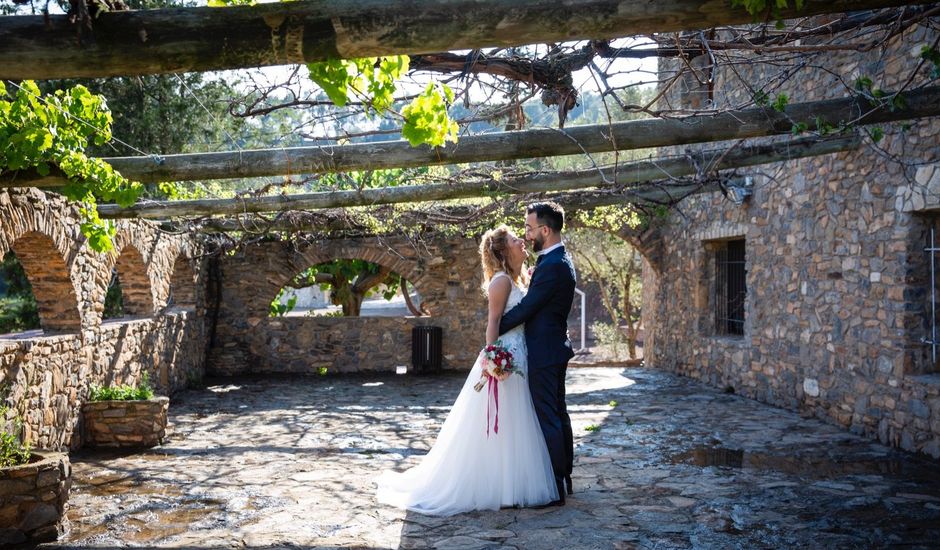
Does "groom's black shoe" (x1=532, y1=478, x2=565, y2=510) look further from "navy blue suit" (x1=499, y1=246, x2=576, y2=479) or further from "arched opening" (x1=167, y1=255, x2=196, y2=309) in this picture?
"arched opening" (x1=167, y1=255, x2=196, y2=309)

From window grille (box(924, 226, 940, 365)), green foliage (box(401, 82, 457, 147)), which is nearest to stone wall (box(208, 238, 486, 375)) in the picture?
window grille (box(924, 226, 940, 365))

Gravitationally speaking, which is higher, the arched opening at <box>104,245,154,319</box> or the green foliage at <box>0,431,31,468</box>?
the arched opening at <box>104,245,154,319</box>

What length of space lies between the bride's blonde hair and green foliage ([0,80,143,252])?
7.43ft

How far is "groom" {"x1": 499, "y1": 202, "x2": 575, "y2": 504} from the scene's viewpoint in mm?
4523

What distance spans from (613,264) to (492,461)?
44.5 ft

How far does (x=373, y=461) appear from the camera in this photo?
6.01 metres

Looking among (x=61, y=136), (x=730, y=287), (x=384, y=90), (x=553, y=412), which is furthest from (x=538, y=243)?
(x=730, y=287)

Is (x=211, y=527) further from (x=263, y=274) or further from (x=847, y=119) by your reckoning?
(x=263, y=274)

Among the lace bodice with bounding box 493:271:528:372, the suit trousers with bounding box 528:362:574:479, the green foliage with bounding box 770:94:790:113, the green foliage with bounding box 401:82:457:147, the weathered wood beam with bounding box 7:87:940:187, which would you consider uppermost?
the green foliage with bounding box 770:94:790:113

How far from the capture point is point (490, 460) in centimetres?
448

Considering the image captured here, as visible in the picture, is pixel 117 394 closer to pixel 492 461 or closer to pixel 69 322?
pixel 69 322

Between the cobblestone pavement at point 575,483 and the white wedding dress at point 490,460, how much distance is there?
4.9 inches

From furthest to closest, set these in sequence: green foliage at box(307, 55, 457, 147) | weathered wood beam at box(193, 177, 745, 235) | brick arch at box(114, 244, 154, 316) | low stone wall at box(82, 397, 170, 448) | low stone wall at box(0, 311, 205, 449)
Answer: weathered wood beam at box(193, 177, 745, 235) → brick arch at box(114, 244, 154, 316) → low stone wall at box(82, 397, 170, 448) → low stone wall at box(0, 311, 205, 449) → green foliage at box(307, 55, 457, 147)

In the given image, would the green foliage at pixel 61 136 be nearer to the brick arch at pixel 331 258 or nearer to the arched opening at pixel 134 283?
the arched opening at pixel 134 283
